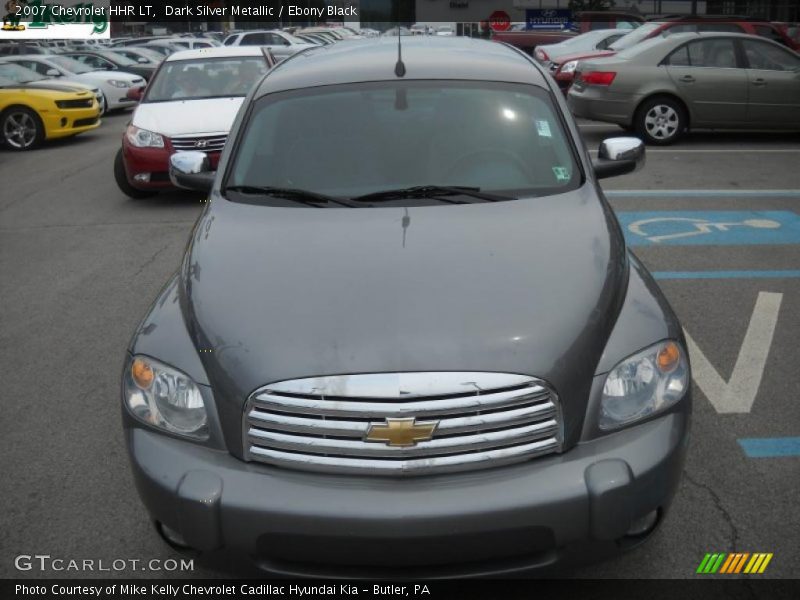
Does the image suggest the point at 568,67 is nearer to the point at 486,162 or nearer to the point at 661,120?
the point at 661,120

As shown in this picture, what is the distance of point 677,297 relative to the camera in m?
6.14

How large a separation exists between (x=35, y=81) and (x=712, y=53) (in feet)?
38.1

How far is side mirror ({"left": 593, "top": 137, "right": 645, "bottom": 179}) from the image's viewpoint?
4.70m

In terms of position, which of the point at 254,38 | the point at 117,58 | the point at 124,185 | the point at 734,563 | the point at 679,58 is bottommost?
the point at 734,563

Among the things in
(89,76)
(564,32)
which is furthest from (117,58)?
(564,32)

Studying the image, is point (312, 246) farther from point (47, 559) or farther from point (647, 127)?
point (647, 127)

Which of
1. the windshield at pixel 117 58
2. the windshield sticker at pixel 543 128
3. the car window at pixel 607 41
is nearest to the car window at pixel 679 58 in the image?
the car window at pixel 607 41

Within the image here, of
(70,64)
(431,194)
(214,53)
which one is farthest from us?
(70,64)

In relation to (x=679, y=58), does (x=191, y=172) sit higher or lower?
lower

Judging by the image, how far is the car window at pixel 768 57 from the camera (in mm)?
12750

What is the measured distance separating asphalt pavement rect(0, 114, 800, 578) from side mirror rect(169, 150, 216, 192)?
1.16 metres

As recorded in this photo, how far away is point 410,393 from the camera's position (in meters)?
2.64

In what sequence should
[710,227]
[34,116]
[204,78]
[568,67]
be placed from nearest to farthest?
[710,227], [204,78], [34,116], [568,67]

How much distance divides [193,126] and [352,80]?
590 cm
